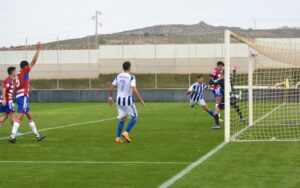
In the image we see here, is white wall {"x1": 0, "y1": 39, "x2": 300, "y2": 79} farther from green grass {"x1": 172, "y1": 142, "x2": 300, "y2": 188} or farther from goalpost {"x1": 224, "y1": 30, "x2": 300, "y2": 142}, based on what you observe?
green grass {"x1": 172, "y1": 142, "x2": 300, "y2": 188}

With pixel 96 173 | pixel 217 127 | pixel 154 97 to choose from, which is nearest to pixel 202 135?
pixel 217 127

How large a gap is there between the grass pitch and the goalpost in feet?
4.49

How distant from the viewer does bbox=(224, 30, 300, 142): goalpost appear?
16.8 metres

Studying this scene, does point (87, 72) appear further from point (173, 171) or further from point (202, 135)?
point (173, 171)

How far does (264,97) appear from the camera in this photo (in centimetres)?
3088

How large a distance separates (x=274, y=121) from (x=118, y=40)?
84649 mm

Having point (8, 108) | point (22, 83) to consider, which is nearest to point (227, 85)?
point (22, 83)

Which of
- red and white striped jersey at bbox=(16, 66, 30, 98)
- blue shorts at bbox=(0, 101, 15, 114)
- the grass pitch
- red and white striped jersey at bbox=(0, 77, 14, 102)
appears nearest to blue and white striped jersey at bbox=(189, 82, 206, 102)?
the grass pitch

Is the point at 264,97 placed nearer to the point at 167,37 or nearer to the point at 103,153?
the point at 103,153

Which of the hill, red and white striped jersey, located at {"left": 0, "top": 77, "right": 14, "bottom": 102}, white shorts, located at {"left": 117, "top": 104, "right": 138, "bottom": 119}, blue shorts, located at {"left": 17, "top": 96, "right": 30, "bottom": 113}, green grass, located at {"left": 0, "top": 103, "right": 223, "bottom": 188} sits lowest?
green grass, located at {"left": 0, "top": 103, "right": 223, "bottom": 188}

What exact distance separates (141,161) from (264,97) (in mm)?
19439

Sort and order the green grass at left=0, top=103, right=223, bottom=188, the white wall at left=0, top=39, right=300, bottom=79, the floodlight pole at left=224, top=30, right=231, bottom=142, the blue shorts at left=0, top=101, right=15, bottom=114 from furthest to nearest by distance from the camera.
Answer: the white wall at left=0, top=39, right=300, bottom=79
the blue shorts at left=0, top=101, right=15, bottom=114
the floodlight pole at left=224, top=30, right=231, bottom=142
the green grass at left=0, top=103, right=223, bottom=188

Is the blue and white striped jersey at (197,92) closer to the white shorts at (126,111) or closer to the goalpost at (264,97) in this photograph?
the goalpost at (264,97)

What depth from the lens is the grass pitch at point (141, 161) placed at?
1002 cm
